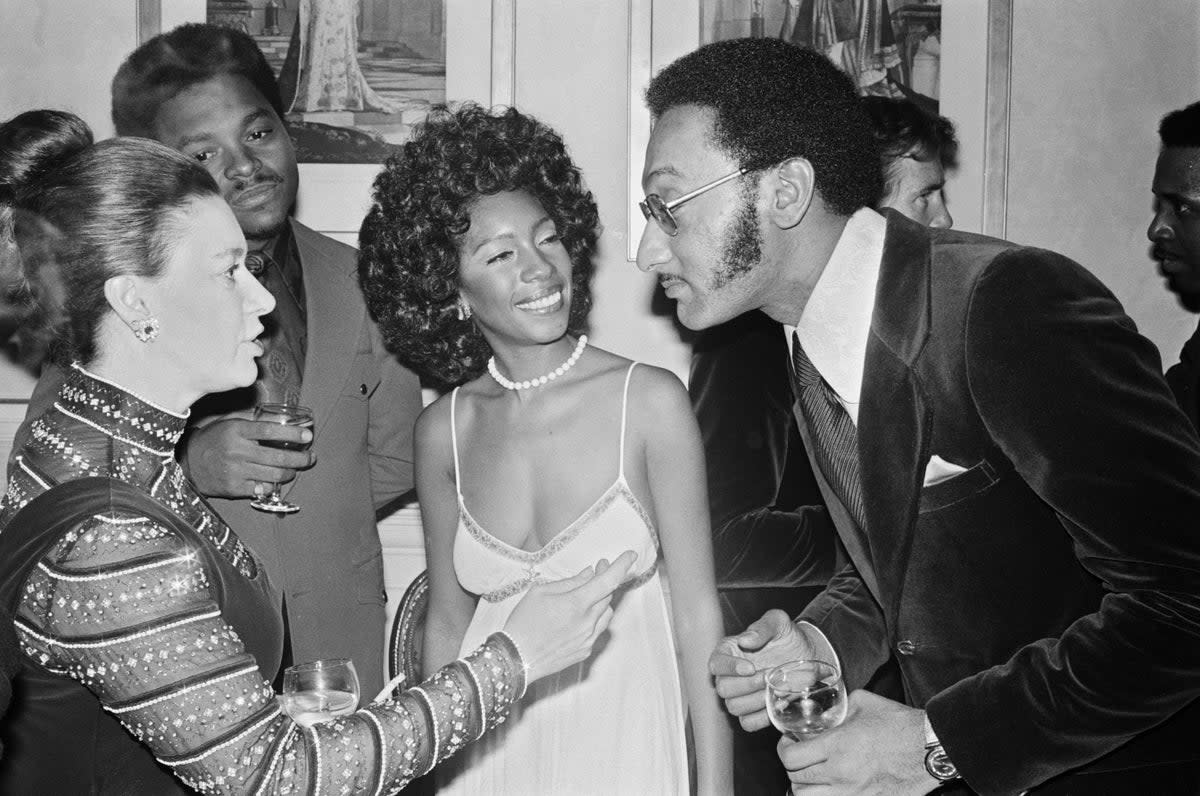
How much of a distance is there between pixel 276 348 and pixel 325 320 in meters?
0.16

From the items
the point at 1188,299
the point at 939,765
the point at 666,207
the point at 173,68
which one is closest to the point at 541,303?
the point at 666,207

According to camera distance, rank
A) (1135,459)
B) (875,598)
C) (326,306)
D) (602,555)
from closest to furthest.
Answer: (1135,459)
(875,598)
(602,555)
(326,306)

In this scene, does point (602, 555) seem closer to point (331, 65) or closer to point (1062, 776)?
point (1062, 776)

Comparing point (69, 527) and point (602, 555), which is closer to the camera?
point (69, 527)

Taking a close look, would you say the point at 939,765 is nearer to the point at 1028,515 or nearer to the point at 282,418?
the point at 1028,515

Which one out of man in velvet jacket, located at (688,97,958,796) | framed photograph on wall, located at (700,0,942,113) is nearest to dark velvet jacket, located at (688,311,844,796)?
man in velvet jacket, located at (688,97,958,796)

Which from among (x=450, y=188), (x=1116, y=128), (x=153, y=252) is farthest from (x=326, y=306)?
(x=1116, y=128)

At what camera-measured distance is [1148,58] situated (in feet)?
12.7

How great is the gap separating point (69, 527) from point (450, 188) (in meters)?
1.45

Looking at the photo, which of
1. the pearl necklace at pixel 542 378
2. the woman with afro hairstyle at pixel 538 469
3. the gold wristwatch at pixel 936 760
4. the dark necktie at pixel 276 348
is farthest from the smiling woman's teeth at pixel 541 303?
the gold wristwatch at pixel 936 760

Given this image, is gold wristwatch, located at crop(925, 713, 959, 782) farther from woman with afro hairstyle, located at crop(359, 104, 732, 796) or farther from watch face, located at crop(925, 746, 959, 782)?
woman with afro hairstyle, located at crop(359, 104, 732, 796)

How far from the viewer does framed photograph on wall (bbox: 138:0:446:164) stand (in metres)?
3.69

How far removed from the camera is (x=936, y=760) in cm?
171

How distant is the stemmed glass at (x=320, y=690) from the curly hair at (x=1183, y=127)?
3123 millimetres
